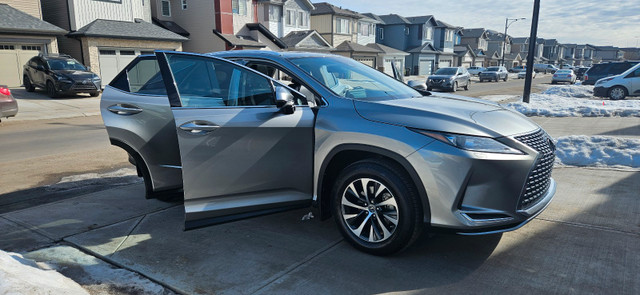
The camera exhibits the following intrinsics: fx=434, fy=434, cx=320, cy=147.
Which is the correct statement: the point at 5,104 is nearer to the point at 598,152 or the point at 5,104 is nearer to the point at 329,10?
the point at 598,152

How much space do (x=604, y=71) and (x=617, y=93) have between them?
745 centimetres

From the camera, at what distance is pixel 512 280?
315 centimetres

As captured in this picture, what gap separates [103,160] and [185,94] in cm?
450

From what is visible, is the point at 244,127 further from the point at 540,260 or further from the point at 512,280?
the point at 540,260

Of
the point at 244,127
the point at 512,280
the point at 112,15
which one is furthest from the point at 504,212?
the point at 112,15

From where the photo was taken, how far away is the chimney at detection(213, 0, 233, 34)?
1241 inches

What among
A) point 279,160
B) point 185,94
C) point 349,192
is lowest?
point 349,192

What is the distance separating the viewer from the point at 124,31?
24.5 metres

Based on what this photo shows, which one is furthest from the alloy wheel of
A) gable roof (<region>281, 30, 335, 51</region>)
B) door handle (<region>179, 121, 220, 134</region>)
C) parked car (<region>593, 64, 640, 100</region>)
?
gable roof (<region>281, 30, 335, 51</region>)

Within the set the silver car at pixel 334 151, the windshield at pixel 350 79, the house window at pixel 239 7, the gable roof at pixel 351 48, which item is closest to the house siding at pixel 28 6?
the house window at pixel 239 7

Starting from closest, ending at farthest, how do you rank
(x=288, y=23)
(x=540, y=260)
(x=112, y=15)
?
(x=540, y=260) < (x=112, y=15) < (x=288, y=23)

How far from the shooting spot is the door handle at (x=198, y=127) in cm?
344

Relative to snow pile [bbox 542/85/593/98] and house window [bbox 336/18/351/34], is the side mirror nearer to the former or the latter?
snow pile [bbox 542/85/593/98]

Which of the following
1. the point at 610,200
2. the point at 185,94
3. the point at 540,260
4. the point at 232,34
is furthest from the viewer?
the point at 232,34
